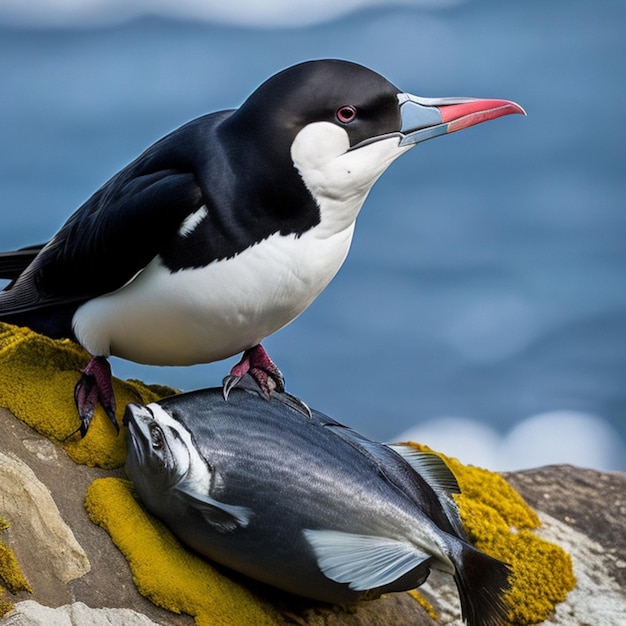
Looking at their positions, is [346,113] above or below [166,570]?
above

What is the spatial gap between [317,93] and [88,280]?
94 centimetres

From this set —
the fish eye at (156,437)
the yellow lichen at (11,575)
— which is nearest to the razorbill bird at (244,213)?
the fish eye at (156,437)

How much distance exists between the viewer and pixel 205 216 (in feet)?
10.1

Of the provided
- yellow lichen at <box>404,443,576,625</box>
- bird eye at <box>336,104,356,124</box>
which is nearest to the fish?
yellow lichen at <box>404,443,576,625</box>

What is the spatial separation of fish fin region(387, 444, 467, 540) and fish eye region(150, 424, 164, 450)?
0.78 m

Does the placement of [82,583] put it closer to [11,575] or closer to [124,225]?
[11,575]

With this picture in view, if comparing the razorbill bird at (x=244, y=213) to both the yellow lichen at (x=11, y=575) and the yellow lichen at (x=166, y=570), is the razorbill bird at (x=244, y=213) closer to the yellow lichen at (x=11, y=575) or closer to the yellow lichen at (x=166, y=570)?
the yellow lichen at (x=166, y=570)

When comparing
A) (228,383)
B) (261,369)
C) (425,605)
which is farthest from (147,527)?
(425,605)

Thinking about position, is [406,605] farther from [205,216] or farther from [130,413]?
[205,216]

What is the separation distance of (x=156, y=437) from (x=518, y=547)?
1.61 metres

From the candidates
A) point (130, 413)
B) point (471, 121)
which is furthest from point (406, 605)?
point (471, 121)

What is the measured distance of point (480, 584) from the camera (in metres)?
3.11

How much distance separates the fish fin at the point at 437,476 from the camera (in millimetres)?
3451

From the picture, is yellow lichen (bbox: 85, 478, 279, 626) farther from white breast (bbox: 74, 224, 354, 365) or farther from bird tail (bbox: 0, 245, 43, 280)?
bird tail (bbox: 0, 245, 43, 280)
